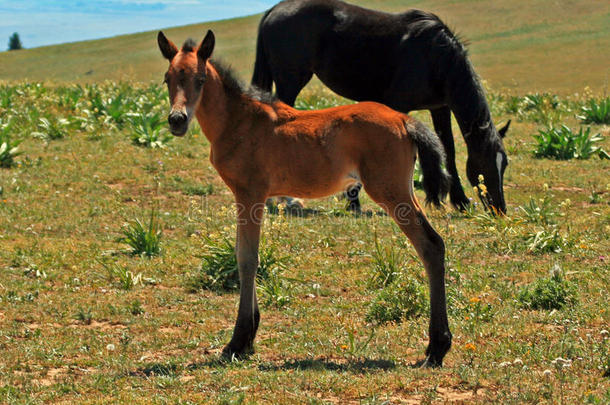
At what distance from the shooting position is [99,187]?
1153 centimetres

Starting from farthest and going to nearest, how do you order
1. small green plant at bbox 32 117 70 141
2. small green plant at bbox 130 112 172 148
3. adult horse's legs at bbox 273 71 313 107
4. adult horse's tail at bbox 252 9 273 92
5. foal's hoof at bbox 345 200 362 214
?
1. small green plant at bbox 32 117 70 141
2. small green plant at bbox 130 112 172 148
3. adult horse's tail at bbox 252 9 273 92
4. adult horse's legs at bbox 273 71 313 107
5. foal's hoof at bbox 345 200 362 214

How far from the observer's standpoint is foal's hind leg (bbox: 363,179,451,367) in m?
5.61

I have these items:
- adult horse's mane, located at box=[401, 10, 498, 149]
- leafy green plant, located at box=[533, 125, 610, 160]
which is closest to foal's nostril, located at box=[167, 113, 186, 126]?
adult horse's mane, located at box=[401, 10, 498, 149]

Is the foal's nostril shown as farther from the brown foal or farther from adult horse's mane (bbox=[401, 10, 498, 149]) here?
adult horse's mane (bbox=[401, 10, 498, 149])

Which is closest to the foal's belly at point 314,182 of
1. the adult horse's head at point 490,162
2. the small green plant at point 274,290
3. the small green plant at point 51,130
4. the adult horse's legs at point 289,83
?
the small green plant at point 274,290

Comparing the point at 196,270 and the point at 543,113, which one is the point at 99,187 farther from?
the point at 543,113

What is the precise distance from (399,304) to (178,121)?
2.82 meters

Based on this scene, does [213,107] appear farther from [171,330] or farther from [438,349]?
[438,349]

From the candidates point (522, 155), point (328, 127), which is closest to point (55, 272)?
point (328, 127)

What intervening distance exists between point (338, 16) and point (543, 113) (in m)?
8.74

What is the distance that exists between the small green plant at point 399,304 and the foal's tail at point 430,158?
1.32 metres

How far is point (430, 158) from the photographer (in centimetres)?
574

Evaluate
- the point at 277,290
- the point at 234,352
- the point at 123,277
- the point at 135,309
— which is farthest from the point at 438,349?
the point at 123,277

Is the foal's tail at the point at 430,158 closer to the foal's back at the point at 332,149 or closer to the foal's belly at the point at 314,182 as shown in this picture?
the foal's back at the point at 332,149
